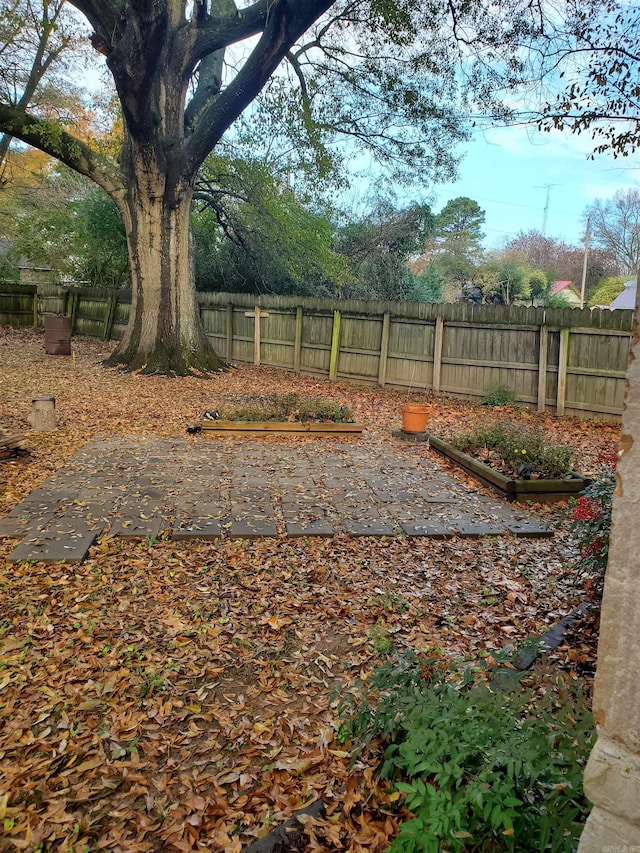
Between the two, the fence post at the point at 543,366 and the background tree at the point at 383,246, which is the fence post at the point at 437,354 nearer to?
the fence post at the point at 543,366

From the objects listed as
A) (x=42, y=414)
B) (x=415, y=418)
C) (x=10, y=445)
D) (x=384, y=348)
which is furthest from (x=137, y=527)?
(x=384, y=348)

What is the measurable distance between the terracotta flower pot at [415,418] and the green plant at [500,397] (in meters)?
2.91

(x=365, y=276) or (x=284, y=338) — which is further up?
(x=365, y=276)

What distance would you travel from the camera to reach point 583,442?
23.7ft

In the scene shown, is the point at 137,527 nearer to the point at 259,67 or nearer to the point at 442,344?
the point at 442,344

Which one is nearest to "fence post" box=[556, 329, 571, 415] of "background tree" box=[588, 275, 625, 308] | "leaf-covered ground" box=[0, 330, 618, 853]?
"leaf-covered ground" box=[0, 330, 618, 853]

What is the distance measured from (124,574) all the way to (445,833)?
2600 millimetres

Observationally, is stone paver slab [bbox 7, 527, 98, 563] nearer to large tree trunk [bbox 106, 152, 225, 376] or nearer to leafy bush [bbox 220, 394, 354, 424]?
leafy bush [bbox 220, 394, 354, 424]

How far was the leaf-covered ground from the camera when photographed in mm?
1784

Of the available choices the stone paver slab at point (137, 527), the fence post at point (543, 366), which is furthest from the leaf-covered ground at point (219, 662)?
the fence post at point (543, 366)

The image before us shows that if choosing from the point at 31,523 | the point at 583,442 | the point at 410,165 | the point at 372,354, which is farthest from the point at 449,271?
the point at 31,523

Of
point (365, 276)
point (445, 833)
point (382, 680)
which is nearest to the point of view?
point (445, 833)

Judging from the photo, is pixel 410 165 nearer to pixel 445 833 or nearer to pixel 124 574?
pixel 124 574

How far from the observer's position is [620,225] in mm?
31031
